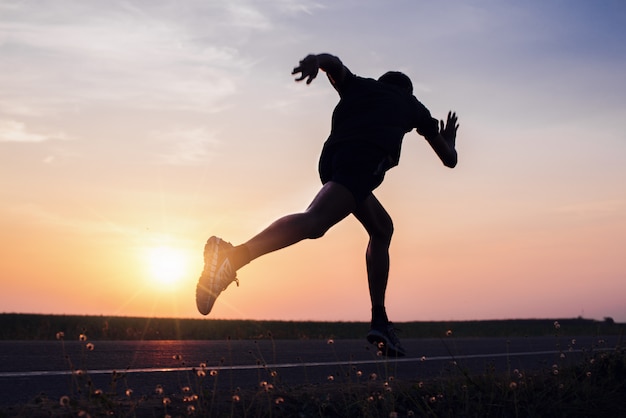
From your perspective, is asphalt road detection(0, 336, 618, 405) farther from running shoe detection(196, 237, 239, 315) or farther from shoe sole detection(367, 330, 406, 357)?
running shoe detection(196, 237, 239, 315)

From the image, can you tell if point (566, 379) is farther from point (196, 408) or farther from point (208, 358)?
point (208, 358)

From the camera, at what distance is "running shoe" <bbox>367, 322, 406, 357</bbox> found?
637 centimetres

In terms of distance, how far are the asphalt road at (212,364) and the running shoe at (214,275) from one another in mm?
423

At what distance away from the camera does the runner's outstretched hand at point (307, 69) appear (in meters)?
5.24

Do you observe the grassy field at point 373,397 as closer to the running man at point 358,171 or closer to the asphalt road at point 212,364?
the asphalt road at point 212,364

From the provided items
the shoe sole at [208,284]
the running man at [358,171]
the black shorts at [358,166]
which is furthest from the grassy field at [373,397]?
the black shorts at [358,166]

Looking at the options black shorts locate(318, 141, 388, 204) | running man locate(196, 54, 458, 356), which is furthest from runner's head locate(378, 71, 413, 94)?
black shorts locate(318, 141, 388, 204)

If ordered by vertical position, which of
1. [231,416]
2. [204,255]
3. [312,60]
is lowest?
[231,416]

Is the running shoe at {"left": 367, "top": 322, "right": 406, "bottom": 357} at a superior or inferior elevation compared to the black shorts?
inferior

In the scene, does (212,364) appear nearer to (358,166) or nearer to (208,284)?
(208,284)

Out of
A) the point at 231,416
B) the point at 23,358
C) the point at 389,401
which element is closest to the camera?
the point at 231,416

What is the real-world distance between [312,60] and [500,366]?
5.03m

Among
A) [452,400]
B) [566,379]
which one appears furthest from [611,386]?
[452,400]

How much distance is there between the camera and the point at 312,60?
17.6 ft
